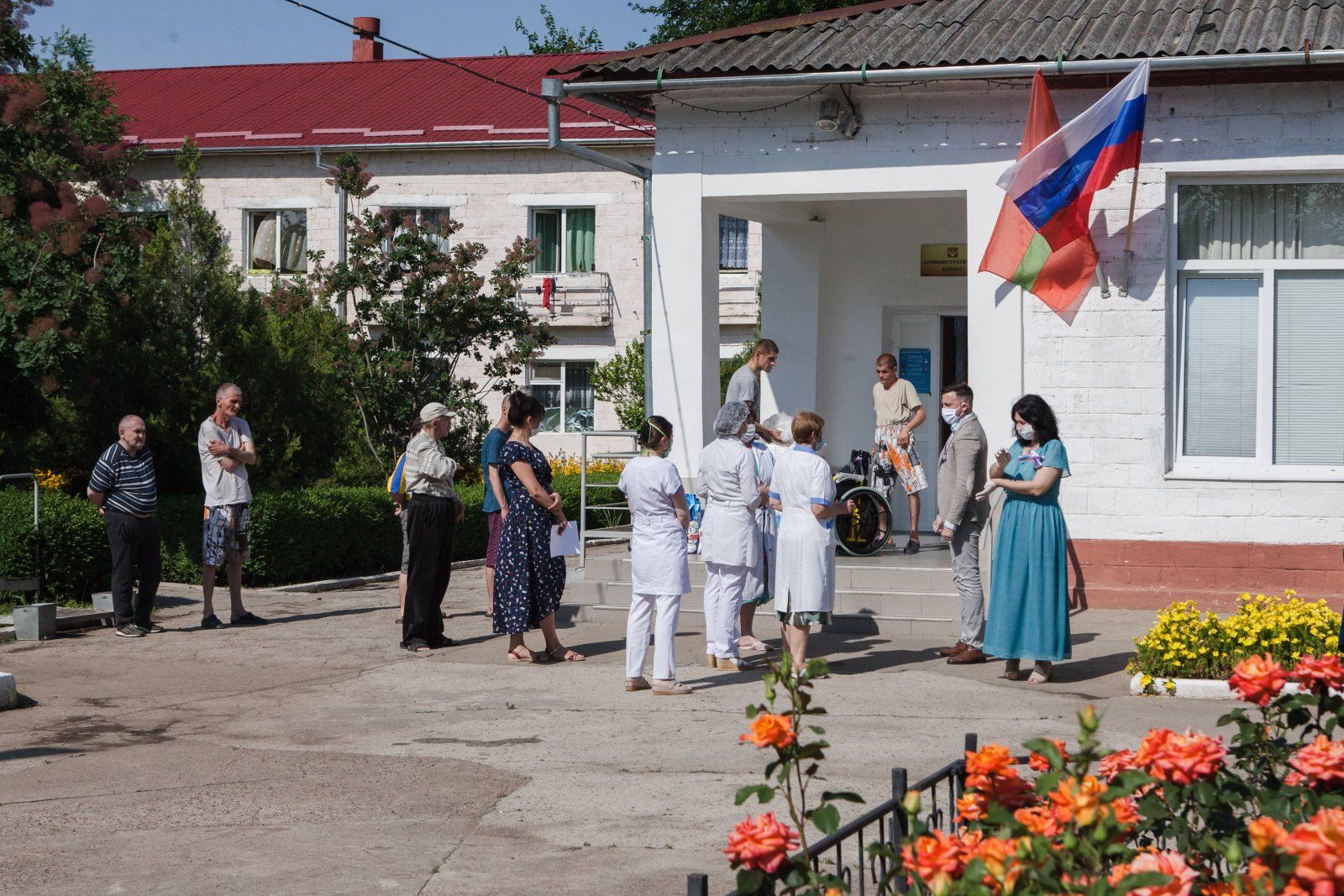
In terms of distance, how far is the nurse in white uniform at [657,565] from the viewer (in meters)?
9.66

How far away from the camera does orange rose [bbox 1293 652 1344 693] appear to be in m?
4.16

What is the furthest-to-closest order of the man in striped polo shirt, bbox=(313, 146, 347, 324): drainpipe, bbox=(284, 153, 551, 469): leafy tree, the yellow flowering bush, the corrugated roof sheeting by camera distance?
1. bbox=(313, 146, 347, 324): drainpipe
2. bbox=(284, 153, 551, 469): leafy tree
3. the corrugated roof sheeting
4. the man in striped polo shirt
5. the yellow flowering bush

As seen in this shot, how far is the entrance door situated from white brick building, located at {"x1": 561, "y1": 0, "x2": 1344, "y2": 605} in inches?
124

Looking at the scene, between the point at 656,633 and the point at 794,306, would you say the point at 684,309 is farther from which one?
the point at 656,633

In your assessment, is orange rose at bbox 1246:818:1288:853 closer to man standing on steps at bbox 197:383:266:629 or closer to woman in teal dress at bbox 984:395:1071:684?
woman in teal dress at bbox 984:395:1071:684

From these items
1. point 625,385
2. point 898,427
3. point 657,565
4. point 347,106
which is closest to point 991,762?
point 657,565

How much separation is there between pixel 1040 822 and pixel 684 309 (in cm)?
1105

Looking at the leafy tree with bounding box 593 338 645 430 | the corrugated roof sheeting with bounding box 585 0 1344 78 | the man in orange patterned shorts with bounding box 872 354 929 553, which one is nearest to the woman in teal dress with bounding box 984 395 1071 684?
the corrugated roof sheeting with bounding box 585 0 1344 78

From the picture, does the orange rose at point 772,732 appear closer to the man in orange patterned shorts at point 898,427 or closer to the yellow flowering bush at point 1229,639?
the yellow flowering bush at point 1229,639

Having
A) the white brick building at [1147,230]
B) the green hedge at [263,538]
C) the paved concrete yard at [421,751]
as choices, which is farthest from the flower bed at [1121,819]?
the green hedge at [263,538]

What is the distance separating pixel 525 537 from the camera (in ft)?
34.8

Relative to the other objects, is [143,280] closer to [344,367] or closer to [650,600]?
[344,367]

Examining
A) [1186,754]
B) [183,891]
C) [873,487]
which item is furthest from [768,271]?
[1186,754]

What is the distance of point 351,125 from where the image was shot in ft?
101
